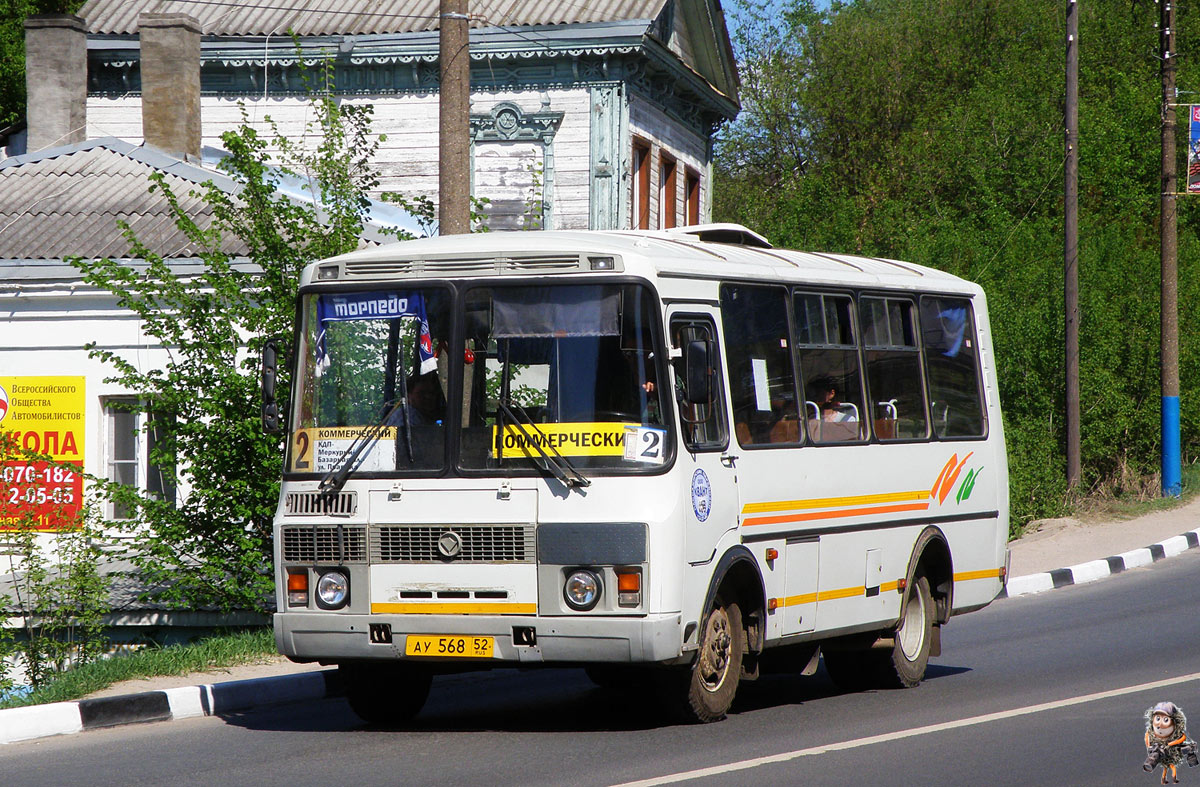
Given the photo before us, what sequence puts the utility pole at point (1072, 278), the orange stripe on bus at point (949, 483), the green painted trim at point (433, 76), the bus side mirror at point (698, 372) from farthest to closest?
the green painted trim at point (433, 76) → the utility pole at point (1072, 278) → the orange stripe on bus at point (949, 483) → the bus side mirror at point (698, 372)

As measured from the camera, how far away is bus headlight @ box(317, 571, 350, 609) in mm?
8695

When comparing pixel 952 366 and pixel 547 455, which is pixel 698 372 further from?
pixel 952 366

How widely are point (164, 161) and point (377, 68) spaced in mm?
5394

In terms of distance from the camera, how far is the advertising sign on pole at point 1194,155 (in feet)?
81.4

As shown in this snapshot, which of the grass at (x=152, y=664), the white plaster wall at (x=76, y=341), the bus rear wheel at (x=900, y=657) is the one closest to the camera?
the grass at (x=152, y=664)

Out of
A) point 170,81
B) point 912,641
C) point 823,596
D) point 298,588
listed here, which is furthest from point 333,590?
point 170,81

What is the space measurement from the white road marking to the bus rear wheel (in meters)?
1.40

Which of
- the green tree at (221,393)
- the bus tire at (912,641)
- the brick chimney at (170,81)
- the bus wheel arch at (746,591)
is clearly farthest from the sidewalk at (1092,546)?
the brick chimney at (170,81)

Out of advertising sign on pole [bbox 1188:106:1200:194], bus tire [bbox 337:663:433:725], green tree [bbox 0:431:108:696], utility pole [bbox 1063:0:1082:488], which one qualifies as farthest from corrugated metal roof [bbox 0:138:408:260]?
advertising sign on pole [bbox 1188:106:1200:194]

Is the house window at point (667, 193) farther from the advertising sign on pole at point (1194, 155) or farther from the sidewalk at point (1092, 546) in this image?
the sidewalk at point (1092, 546)

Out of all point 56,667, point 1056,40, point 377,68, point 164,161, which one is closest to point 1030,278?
point 377,68

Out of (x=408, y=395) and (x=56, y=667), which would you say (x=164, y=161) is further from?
(x=408, y=395)

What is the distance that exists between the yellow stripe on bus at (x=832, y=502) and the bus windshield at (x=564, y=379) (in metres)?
1.09

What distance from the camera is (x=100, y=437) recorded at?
60.0 feet
